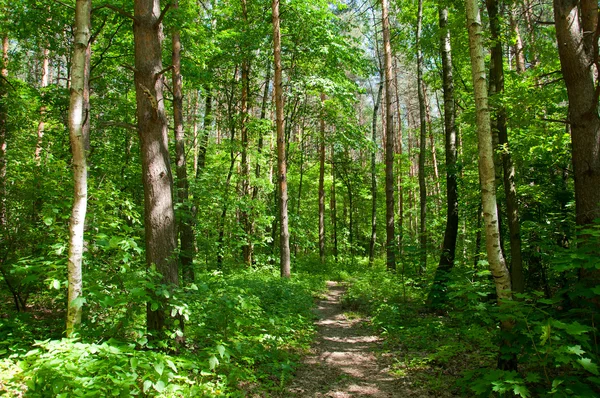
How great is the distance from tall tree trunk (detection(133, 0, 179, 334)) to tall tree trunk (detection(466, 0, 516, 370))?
3862 mm

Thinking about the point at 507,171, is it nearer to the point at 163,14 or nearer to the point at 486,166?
the point at 486,166

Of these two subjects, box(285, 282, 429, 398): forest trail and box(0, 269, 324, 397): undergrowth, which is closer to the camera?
box(0, 269, 324, 397): undergrowth

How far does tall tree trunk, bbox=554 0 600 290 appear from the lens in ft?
14.8

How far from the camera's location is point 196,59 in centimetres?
1090

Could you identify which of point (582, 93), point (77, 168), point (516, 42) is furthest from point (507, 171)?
point (77, 168)

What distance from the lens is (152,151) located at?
14.9 feet

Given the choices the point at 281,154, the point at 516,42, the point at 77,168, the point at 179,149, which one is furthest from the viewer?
the point at 281,154

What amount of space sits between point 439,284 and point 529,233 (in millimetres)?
2069

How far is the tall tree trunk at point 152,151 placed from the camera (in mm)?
4523

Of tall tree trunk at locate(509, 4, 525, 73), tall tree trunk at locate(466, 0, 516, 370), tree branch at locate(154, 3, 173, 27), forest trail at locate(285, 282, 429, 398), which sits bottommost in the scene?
forest trail at locate(285, 282, 429, 398)

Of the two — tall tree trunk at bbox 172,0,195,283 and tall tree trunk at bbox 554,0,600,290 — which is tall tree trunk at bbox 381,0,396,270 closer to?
tall tree trunk at bbox 172,0,195,283

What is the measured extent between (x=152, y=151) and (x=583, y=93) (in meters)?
5.68

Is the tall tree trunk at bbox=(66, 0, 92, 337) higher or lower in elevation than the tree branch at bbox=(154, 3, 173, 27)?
lower

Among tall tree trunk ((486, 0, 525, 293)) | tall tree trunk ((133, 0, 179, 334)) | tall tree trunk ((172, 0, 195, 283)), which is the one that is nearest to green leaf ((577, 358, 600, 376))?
tall tree trunk ((486, 0, 525, 293))
